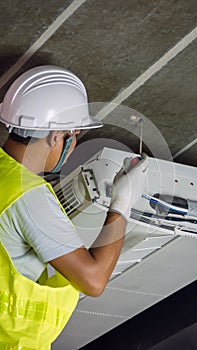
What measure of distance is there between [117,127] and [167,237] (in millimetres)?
641

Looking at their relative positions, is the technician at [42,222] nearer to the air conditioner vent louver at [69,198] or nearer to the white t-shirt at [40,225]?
the white t-shirt at [40,225]

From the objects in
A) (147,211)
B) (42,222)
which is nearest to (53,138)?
(42,222)

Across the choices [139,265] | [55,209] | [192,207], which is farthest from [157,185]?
[139,265]

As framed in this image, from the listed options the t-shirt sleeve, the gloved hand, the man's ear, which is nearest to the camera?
the t-shirt sleeve

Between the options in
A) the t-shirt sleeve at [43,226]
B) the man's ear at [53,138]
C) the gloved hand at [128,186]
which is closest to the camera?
the t-shirt sleeve at [43,226]

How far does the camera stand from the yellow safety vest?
2.08 meters

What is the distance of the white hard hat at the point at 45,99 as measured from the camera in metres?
2.24

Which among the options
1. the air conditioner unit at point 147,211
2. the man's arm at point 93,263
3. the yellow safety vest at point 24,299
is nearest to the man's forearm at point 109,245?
the man's arm at point 93,263

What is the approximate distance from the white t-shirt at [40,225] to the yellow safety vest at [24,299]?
0.03 meters

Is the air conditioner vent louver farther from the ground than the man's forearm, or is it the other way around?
the man's forearm

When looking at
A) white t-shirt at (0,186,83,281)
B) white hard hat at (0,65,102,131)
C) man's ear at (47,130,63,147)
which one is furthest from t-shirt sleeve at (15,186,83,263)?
white hard hat at (0,65,102,131)

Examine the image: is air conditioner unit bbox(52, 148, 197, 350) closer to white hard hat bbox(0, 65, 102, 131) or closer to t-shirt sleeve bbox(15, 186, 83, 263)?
white hard hat bbox(0, 65, 102, 131)

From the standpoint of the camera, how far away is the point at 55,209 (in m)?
2.09

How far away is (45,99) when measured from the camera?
7.40 ft
